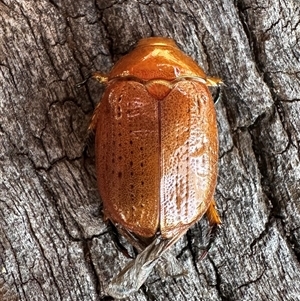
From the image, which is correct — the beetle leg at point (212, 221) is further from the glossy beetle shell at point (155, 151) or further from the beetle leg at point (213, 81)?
the beetle leg at point (213, 81)

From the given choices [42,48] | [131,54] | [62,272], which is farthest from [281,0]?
[62,272]

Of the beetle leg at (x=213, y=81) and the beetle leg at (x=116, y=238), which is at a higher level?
the beetle leg at (x=213, y=81)

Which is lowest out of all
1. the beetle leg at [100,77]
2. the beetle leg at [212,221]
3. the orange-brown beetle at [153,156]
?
the beetle leg at [212,221]

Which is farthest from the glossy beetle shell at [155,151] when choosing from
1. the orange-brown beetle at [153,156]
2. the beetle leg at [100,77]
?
the beetle leg at [100,77]

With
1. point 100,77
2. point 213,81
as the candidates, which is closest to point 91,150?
point 100,77

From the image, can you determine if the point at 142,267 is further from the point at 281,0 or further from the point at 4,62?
the point at 281,0

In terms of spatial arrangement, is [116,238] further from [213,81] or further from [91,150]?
[213,81]

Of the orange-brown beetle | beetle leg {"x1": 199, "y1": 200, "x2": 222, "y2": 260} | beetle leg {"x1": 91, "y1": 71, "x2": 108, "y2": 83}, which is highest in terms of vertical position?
beetle leg {"x1": 91, "y1": 71, "x2": 108, "y2": 83}

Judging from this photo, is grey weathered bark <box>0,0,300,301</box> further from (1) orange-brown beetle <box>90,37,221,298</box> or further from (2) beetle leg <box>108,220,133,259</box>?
(1) orange-brown beetle <box>90,37,221,298</box>

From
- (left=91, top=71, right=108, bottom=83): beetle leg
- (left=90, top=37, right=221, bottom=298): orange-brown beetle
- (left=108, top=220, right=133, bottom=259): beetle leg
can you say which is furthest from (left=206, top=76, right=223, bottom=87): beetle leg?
(left=108, top=220, right=133, bottom=259): beetle leg
